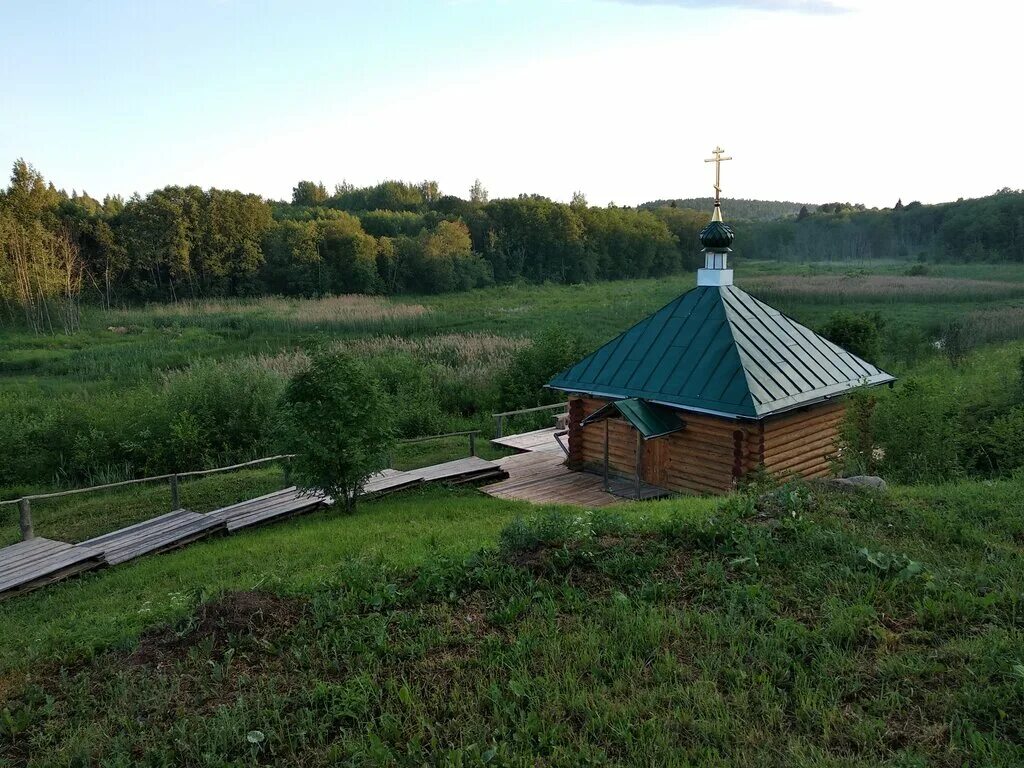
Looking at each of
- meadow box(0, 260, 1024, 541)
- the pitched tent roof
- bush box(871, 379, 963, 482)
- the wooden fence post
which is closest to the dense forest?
meadow box(0, 260, 1024, 541)

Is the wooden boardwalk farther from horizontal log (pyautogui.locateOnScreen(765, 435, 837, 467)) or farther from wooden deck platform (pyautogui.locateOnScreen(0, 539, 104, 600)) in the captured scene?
horizontal log (pyautogui.locateOnScreen(765, 435, 837, 467))

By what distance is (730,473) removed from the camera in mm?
10891

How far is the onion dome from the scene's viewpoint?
487 inches

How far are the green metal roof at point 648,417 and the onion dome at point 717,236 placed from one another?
10.2 feet

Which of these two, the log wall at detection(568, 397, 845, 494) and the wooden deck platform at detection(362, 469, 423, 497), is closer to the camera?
the log wall at detection(568, 397, 845, 494)

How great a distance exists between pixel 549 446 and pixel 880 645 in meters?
10.8

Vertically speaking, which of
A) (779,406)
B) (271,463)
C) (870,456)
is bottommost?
(271,463)

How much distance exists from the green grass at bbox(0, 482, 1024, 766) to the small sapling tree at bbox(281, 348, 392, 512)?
3.44m

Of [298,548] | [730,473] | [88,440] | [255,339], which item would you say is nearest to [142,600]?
[298,548]

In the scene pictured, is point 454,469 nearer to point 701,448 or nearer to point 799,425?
point 701,448

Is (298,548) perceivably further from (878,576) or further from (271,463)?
(271,463)

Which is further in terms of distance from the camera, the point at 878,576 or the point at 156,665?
the point at 878,576

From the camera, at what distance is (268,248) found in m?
50.8

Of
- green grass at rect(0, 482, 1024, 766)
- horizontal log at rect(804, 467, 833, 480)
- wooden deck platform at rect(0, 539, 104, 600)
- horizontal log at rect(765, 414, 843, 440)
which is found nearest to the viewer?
green grass at rect(0, 482, 1024, 766)
